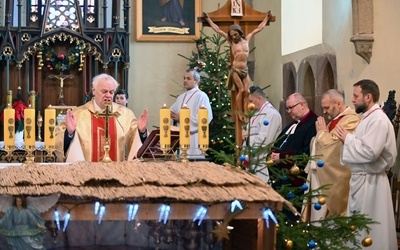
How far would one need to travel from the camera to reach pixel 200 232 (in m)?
4.16

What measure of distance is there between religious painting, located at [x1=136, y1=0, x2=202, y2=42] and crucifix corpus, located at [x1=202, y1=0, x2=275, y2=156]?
8.43 metres

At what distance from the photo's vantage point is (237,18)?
5977 millimetres

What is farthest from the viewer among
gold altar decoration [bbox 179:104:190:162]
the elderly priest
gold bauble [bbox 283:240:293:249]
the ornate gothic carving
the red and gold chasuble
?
the ornate gothic carving

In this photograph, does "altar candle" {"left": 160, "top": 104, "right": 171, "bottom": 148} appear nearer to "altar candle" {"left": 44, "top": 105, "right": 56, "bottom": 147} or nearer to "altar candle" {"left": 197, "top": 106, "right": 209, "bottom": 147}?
"altar candle" {"left": 197, "top": 106, "right": 209, "bottom": 147}

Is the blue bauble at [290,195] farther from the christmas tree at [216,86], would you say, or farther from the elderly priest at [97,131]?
the christmas tree at [216,86]

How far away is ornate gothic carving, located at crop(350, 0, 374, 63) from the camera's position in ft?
30.7

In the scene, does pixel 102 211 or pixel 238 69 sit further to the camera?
pixel 238 69

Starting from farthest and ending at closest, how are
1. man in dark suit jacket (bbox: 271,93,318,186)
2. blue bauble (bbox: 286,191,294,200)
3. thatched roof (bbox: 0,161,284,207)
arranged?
1. man in dark suit jacket (bbox: 271,93,318,186)
2. blue bauble (bbox: 286,191,294,200)
3. thatched roof (bbox: 0,161,284,207)

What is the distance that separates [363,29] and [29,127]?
5.11m

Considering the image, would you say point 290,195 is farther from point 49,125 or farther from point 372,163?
point 372,163

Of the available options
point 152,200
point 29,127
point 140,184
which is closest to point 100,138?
point 29,127

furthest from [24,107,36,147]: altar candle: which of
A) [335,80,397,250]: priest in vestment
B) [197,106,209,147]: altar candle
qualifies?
[335,80,397,250]: priest in vestment

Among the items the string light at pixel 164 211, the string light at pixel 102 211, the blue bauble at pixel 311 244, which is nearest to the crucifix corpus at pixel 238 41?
the blue bauble at pixel 311 244

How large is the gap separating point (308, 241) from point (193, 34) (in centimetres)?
1012
